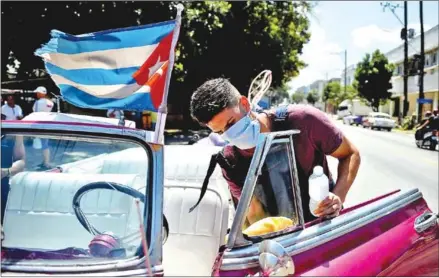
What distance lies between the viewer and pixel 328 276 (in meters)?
2.28

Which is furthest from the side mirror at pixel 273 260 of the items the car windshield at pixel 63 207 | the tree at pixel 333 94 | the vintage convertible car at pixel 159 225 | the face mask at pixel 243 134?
the tree at pixel 333 94

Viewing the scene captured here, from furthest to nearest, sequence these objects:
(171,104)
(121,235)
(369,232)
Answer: (171,104) → (369,232) → (121,235)

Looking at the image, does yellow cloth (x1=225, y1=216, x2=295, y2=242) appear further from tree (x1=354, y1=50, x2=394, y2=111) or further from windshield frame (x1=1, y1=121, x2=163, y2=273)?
tree (x1=354, y1=50, x2=394, y2=111)

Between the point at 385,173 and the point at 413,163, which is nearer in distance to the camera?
the point at 385,173

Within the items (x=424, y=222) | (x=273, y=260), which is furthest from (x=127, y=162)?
(x=424, y=222)

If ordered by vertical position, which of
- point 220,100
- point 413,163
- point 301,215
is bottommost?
point 413,163

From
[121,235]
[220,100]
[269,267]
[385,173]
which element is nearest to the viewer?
[269,267]

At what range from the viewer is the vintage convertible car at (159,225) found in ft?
6.88

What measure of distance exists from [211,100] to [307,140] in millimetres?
728

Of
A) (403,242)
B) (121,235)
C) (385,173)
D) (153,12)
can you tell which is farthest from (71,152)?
(153,12)

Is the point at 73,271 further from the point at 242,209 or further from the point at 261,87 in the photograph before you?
the point at 261,87

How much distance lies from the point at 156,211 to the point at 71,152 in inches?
33.0

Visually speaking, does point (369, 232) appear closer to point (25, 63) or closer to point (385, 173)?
point (385, 173)

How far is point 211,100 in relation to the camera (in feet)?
8.26
